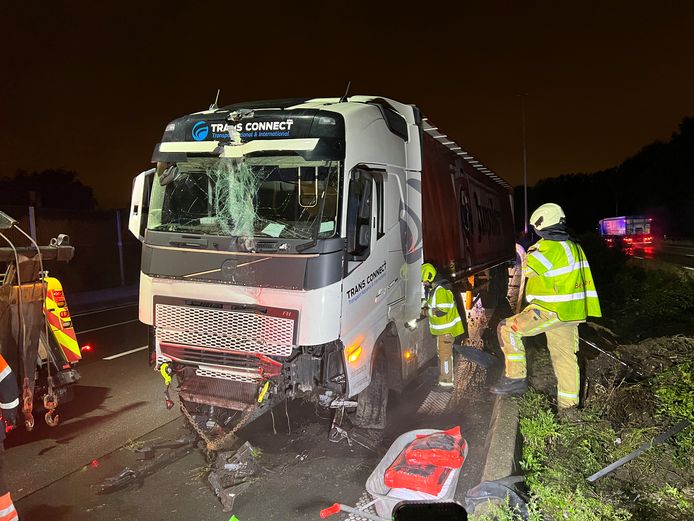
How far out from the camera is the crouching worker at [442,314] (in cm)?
600

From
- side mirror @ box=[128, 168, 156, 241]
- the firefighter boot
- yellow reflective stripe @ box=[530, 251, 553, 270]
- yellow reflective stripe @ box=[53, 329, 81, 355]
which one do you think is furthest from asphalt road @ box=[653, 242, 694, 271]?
yellow reflective stripe @ box=[53, 329, 81, 355]

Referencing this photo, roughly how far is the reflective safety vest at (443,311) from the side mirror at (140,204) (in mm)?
3164

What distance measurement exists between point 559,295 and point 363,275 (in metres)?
1.81

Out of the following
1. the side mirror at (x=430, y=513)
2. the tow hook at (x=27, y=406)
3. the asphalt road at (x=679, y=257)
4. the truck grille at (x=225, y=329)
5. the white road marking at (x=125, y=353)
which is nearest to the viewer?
the side mirror at (x=430, y=513)

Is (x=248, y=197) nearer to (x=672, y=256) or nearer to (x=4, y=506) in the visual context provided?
(x=4, y=506)

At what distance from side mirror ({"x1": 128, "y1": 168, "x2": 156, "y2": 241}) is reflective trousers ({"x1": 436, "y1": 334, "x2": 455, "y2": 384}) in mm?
3441

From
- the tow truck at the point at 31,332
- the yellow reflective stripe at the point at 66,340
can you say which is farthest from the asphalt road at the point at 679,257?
the tow truck at the point at 31,332

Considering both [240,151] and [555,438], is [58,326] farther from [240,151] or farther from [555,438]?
[555,438]

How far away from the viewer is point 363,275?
462 centimetres

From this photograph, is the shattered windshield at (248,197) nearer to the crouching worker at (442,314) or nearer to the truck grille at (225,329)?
the truck grille at (225,329)

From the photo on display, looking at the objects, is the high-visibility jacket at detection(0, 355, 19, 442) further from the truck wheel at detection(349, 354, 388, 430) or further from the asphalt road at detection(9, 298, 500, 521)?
the truck wheel at detection(349, 354, 388, 430)

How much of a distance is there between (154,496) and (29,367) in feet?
6.10

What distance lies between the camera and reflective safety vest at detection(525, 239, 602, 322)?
483 centimetres

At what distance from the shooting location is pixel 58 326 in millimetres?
5699
